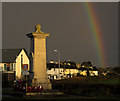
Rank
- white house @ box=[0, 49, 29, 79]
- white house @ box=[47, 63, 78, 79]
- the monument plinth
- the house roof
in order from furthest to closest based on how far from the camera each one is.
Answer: the house roof < white house @ box=[0, 49, 29, 79] < white house @ box=[47, 63, 78, 79] < the monument plinth

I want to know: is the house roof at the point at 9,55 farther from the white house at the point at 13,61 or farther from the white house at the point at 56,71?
the white house at the point at 56,71

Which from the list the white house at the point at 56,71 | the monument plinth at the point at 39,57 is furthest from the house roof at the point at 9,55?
the monument plinth at the point at 39,57

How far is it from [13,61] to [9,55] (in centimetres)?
299

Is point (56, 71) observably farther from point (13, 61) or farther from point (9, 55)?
point (9, 55)

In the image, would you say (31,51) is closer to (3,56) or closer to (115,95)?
(115,95)

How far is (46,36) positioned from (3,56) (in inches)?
1409

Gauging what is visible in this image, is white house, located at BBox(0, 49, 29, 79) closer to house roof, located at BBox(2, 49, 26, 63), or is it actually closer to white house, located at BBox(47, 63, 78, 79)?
house roof, located at BBox(2, 49, 26, 63)

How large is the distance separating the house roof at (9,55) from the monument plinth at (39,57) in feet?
109

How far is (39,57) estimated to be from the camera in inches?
1178

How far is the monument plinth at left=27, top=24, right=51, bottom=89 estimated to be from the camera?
1168 inches

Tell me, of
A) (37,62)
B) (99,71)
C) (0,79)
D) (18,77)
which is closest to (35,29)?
(37,62)

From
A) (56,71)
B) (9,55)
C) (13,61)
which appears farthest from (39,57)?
(9,55)

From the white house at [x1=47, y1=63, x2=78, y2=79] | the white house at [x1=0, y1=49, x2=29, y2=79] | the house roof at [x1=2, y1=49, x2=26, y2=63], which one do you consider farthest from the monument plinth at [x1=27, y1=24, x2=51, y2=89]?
the house roof at [x1=2, y1=49, x2=26, y2=63]

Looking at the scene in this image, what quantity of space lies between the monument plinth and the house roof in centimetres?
3331
